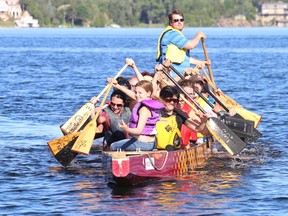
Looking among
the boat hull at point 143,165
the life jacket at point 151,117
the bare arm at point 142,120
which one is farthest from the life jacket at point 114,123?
the bare arm at point 142,120

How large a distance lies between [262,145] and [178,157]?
5054mm

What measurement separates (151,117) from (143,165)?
0.75 metres

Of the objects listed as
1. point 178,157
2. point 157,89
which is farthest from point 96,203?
point 157,89

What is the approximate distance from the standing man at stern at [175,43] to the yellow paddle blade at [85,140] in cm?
274

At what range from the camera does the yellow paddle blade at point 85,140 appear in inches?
613

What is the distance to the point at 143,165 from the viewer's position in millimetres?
14625

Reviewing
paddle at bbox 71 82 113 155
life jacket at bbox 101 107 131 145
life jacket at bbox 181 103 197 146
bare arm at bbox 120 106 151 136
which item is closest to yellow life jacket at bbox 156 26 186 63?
life jacket at bbox 181 103 197 146

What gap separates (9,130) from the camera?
73.0 ft

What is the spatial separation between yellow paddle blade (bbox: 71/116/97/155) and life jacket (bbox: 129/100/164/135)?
1062mm

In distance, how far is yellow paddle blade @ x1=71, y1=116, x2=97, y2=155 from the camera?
15.6m

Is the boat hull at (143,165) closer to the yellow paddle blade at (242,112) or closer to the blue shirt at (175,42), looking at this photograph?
the blue shirt at (175,42)

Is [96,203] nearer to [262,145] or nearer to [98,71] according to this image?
[262,145]

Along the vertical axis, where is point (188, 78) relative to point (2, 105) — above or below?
above

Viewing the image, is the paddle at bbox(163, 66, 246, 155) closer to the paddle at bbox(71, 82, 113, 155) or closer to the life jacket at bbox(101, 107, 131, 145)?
the life jacket at bbox(101, 107, 131, 145)
